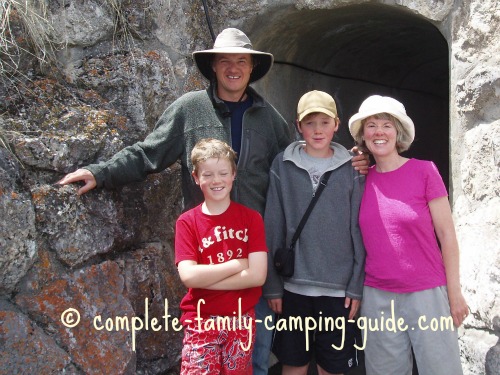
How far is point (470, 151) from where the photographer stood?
228 cm

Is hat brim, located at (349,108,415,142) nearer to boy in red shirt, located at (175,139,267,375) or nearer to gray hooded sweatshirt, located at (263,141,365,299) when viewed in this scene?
gray hooded sweatshirt, located at (263,141,365,299)

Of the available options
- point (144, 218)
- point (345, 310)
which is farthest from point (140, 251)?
point (345, 310)

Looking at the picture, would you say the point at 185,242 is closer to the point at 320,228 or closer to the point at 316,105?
the point at 320,228

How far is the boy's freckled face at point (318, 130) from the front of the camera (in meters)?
2.19

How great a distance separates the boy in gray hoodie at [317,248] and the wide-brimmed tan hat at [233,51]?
0.33 metres

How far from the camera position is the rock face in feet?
6.55

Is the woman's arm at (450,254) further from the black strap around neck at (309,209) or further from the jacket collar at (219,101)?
the jacket collar at (219,101)

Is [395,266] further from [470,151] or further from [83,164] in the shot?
[83,164]

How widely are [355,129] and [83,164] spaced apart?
101cm

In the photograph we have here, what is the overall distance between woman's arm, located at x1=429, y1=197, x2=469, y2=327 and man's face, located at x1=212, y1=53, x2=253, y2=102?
83cm

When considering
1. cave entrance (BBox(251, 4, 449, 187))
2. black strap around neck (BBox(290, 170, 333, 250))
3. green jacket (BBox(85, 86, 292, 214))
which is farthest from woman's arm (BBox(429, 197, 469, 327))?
cave entrance (BBox(251, 4, 449, 187))

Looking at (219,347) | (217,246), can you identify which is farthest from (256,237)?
(219,347)

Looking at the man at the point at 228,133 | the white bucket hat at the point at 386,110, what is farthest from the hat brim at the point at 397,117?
the man at the point at 228,133

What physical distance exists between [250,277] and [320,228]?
326 millimetres
